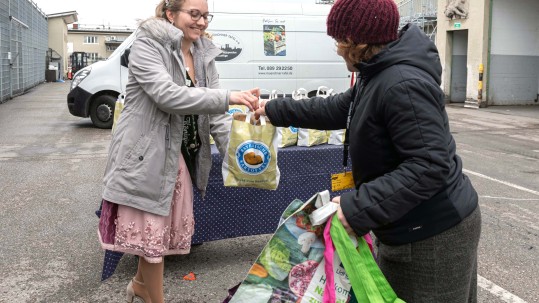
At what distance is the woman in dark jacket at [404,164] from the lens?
1.85m

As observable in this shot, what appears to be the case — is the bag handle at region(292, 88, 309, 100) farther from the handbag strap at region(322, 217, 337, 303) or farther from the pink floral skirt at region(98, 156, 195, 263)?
the handbag strap at region(322, 217, 337, 303)

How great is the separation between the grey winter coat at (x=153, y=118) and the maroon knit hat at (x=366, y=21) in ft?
3.30

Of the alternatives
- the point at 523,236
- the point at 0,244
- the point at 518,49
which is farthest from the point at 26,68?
the point at 523,236

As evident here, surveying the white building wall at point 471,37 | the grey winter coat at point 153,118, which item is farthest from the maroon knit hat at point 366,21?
the white building wall at point 471,37

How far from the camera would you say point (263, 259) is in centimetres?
212

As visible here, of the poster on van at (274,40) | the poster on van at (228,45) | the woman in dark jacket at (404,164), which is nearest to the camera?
the woman in dark jacket at (404,164)

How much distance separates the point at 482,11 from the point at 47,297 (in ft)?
64.1

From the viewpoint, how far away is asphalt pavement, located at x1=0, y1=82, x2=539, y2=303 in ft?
13.4

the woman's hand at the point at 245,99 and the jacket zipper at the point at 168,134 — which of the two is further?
the jacket zipper at the point at 168,134

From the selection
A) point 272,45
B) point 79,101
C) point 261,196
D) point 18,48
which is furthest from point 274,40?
point 18,48

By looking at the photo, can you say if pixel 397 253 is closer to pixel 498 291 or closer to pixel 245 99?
pixel 245 99

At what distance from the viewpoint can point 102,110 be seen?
12945mm

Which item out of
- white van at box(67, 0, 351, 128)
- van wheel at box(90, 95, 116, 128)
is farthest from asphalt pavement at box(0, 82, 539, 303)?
white van at box(67, 0, 351, 128)

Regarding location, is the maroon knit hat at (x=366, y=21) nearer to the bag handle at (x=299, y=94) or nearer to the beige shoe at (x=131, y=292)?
the beige shoe at (x=131, y=292)
